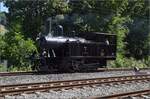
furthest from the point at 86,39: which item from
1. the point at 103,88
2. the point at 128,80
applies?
the point at 103,88

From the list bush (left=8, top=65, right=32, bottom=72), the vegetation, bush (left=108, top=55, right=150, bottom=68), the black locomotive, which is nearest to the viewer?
the black locomotive

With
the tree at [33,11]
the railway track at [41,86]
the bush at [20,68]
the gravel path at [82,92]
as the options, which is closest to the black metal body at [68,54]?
the bush at [20,68]

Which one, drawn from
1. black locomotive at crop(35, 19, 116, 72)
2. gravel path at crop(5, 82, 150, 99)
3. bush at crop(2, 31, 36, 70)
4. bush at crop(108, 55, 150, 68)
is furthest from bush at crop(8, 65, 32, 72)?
gravel path at crop(5, 82, 150, 99)

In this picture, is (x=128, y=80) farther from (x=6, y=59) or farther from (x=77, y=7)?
(x=77, y=7)

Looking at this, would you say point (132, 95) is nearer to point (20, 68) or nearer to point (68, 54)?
point (68, 54)

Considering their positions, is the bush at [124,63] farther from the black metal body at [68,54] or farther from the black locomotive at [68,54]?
the black metal body at [68,54]

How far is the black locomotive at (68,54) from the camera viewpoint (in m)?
25.0

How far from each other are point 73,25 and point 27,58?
932 cm

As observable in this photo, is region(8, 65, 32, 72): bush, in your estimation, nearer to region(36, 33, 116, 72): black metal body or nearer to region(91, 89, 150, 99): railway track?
region(36, 33, 116, 72): black metal body

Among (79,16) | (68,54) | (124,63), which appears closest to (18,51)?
(68,54)

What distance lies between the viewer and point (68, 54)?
25.1 metres

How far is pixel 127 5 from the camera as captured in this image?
4150 centimetres

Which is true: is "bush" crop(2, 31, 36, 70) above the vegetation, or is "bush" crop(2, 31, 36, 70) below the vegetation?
below

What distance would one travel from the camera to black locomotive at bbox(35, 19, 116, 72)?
81.9 ft
